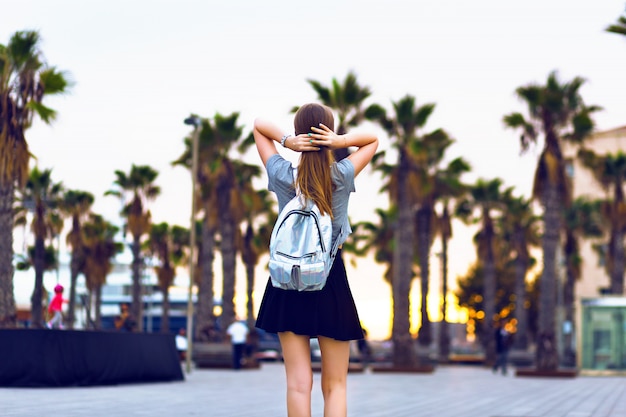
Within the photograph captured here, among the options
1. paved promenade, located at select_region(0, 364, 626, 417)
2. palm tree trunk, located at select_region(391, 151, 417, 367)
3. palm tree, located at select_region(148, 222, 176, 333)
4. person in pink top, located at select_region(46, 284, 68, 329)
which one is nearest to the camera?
paved promenade, located at select_region(0, 364, 626, 417)

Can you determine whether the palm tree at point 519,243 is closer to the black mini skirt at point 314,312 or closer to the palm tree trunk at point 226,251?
the palm tree trunk at point 226,251

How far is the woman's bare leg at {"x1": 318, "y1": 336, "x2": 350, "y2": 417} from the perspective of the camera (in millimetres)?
4398

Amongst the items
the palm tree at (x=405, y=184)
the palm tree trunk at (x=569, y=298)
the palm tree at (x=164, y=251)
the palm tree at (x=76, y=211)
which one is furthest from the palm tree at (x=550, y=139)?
the palm tree at (x=164, y=251)

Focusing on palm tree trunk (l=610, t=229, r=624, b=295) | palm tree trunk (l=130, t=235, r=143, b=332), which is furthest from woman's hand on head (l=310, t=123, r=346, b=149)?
palm tree trunk (l=130, t=235, r=143, b=332)

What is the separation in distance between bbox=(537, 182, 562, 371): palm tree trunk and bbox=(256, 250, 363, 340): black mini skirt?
91.8 feet

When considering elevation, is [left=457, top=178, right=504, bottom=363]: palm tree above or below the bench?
above

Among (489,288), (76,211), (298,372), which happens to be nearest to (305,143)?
(298,372)

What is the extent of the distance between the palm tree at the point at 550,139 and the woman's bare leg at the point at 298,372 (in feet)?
91.5

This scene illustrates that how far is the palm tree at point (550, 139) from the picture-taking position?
102 feet

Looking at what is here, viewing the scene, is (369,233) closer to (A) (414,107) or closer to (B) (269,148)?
(A) (414,107)

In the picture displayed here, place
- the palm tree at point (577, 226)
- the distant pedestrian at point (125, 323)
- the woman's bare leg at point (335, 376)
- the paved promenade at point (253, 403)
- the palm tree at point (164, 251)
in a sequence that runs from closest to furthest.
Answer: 1. the woman's bare leg at point (335, 376)
2. the paved promenade at point (253, 403)
3. the distant pedestrian at point (125, 323)
4. the palm tree at point (577, 226)
5. the palm tree at point (164, 251)

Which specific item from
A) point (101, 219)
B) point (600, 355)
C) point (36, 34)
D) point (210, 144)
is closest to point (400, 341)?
point (600, 355)

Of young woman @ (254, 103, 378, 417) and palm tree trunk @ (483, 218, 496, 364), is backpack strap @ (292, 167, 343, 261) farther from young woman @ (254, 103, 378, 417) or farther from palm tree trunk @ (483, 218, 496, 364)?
palm tree trunk @ (483, 218, 496, 364)

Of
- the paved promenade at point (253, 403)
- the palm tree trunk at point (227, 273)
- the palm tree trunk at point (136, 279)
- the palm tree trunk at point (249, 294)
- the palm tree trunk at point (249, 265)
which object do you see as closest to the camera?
the paved promenade at point (253, 403)
